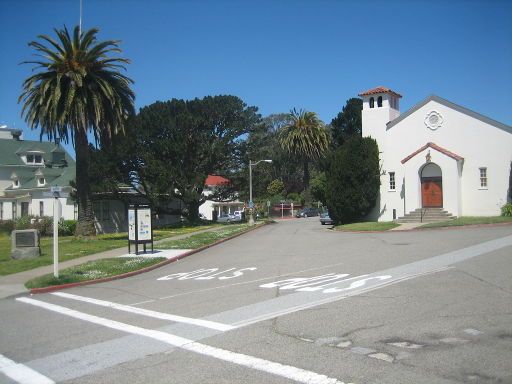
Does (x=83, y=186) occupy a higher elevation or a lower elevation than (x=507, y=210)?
higher

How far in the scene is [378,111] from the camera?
1542 inches

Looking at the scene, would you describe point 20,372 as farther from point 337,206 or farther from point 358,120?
point 358,120

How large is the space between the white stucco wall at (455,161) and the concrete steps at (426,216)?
1.58ft

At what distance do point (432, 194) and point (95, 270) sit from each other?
25.5 metres

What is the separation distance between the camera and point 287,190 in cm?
8894

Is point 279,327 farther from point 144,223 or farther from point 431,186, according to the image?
point 431,186

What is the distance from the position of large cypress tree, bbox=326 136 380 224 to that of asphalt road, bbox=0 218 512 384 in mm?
21218

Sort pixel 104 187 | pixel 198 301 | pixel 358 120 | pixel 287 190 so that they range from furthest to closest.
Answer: pixel 287 190, pixel 358 120, pixel 104 187, pixel 198 301

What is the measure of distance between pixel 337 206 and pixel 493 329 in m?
30.3

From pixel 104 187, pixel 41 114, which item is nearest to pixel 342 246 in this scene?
pixel 41 114

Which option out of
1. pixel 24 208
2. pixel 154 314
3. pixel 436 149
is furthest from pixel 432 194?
pixel 24 208

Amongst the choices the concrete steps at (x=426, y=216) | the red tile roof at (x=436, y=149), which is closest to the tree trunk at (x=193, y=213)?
the concrete steps at (x=426, y=216)

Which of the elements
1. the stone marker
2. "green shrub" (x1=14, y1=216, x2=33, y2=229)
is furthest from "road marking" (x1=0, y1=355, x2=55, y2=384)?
"green shrub" (x1=14, y1=216, x2=33, y2=229)

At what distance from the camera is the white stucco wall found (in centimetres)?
3381
